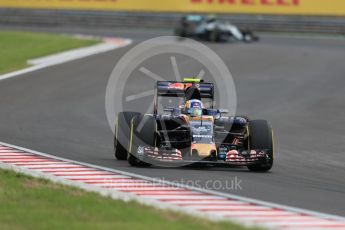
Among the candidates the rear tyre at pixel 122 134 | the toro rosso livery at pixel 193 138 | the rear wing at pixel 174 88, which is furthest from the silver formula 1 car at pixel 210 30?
the rear tyre at pixel 122 134

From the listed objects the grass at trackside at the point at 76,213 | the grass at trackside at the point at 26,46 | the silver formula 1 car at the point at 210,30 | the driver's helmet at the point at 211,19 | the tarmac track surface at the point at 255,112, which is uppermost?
the driver's helmet at the point at 211,19

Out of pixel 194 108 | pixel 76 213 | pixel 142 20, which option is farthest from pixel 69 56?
pixel 76 213

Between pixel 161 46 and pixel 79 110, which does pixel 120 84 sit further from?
pixel 161 46

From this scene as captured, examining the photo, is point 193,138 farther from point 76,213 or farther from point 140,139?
point 76,213

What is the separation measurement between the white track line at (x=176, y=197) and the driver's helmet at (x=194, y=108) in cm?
226

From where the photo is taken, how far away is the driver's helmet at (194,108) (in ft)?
49.8

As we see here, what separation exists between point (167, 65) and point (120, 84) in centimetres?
398

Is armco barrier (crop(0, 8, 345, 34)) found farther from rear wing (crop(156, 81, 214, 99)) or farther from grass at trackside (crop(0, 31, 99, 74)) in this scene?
rear wing (crop(156, 81, 214, 99))

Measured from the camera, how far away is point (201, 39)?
41281 millimetres

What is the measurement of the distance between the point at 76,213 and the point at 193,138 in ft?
15.6

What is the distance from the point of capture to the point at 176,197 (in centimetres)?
1124

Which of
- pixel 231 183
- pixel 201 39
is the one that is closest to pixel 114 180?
pixel 231 183

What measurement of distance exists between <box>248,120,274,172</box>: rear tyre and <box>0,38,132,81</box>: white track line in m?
15.5

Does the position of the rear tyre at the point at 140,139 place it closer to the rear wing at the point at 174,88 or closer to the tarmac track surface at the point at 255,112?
the tarmac track surface at the point at 255,112
